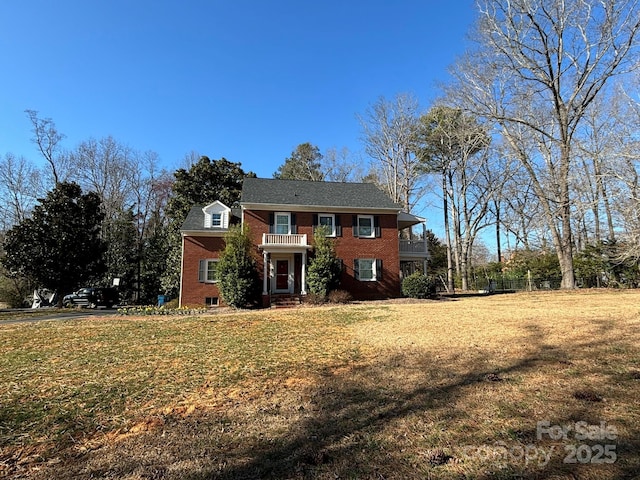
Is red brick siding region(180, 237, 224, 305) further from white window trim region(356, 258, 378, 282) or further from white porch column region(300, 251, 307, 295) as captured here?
white window trim region(356, 258, 378, 282)

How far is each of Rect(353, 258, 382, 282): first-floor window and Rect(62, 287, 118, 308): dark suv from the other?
17.6m

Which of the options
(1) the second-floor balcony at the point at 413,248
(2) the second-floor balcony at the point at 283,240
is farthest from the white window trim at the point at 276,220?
(1) the second-floor balcony at the point at 413,248

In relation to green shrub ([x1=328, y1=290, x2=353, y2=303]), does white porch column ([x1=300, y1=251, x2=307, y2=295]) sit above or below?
above

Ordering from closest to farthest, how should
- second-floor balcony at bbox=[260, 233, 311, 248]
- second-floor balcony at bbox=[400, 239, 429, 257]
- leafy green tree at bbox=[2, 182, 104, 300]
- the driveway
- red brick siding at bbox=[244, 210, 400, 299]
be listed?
the driveway, second-floor balcony at bbox=[260, 233, 311, 248], leafy green tree at bbox=[2, 182, 104, 300], red brick siding at bbox=[244, 210, 400, 299], second-floor balcony at bbox=[400, 239, 429, 257]

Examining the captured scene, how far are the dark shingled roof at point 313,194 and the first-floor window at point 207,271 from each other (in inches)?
175

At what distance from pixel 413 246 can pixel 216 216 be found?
12.5 meters

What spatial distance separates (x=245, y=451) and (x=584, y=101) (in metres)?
23.4

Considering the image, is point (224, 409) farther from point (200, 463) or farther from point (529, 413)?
point (529, 413)

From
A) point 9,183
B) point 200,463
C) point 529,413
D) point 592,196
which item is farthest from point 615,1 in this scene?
point 9,183

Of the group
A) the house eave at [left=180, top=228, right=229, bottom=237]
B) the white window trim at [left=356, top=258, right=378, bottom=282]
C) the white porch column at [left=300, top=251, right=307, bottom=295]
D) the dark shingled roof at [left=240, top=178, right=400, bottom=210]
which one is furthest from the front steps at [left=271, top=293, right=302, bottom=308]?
the house eave at [left=180, top=228, right=229, bottom=237]

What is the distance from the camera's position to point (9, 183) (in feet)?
101

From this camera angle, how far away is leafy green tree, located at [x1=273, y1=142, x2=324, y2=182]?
4062cm

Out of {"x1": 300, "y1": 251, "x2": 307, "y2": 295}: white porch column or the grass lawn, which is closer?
the grass lawn

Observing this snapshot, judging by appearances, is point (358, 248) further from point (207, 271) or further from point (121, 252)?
point (121, 252)
